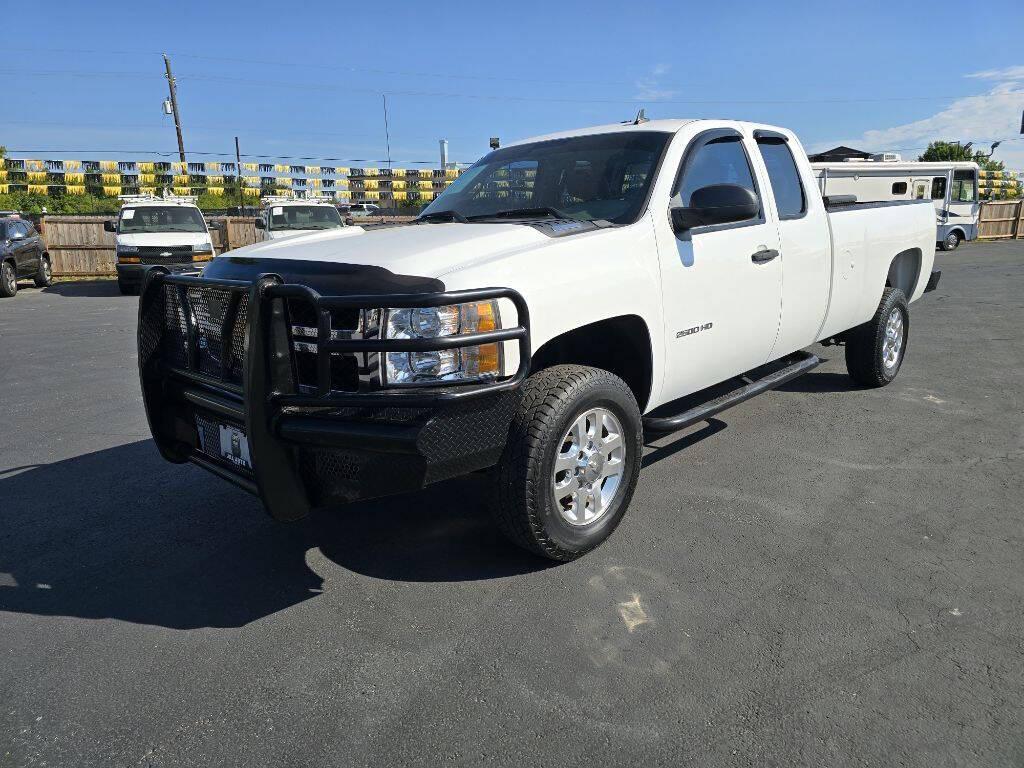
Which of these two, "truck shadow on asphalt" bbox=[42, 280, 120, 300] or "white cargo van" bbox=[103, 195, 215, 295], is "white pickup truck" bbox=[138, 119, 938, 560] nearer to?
"white cargo van" bbox=[103, 195, 215, 295]

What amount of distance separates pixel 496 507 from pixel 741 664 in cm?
108

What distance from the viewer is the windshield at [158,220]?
15867 mm

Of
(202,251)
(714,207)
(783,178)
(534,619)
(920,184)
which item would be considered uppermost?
(920,184)

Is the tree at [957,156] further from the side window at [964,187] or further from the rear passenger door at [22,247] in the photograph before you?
the rear passenger door at [22,247]

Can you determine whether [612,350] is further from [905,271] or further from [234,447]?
[905,271]

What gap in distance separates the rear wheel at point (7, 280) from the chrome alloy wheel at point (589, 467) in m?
15.9

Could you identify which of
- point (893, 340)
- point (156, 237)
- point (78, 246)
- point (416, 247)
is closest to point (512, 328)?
point (416, 247)

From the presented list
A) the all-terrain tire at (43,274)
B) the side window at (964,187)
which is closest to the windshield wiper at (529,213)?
the all-terrain tire at (43,274)

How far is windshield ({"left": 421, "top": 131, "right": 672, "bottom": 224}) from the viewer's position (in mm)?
3855

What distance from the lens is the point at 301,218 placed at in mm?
16516

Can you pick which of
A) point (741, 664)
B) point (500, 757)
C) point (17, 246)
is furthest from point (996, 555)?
point (17, 246)

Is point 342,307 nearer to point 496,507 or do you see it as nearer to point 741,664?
point 496,507

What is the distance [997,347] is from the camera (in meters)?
8.15

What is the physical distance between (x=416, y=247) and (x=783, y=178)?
110 inches
